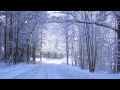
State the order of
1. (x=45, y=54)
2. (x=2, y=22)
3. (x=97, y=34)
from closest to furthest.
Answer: (x=97, y=34) → (x=2, y=22) → (x=45, y=54)

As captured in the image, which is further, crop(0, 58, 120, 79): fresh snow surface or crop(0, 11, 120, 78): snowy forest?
crop(0, 11, 120, 78): snowy forest

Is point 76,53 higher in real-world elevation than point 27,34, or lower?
lower

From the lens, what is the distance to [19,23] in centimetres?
2192

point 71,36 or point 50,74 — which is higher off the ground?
point 71,36

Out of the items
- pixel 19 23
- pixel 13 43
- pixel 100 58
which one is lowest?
pixel 100 58

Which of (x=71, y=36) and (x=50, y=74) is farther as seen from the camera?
(x=71, y=36)

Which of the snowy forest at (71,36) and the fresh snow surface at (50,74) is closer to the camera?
the fresh snow surface at (50,74)

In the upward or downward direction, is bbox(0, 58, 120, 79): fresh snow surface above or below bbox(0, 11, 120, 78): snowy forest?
below

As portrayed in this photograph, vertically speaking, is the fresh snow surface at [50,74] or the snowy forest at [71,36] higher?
the snowy forest at [71,36]
